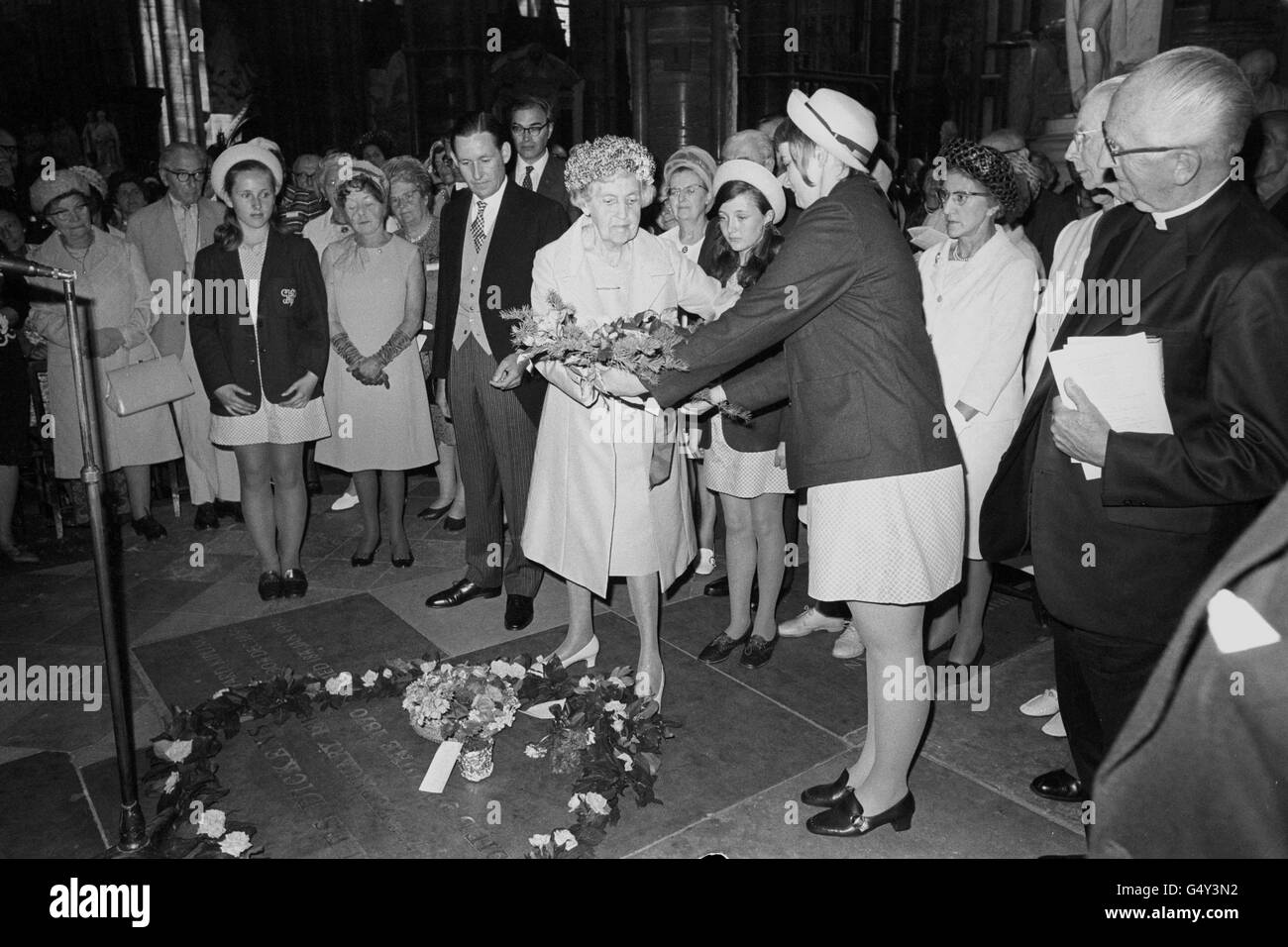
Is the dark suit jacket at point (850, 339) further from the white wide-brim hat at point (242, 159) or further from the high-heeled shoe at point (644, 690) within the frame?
the white wide-brim hat at point (242, 159)

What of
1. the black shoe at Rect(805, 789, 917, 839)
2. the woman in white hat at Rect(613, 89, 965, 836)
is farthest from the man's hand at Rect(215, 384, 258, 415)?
the black shoe at Rect(805, 789, 917, 839)

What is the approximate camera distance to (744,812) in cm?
323

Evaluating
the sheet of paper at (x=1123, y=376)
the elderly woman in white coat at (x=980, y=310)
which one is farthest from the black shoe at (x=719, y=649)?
the sheet of paper at (x=1123, y=376)

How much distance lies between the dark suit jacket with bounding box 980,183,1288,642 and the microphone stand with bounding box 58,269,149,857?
2.63m

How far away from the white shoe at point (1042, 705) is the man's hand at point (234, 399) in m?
3.95

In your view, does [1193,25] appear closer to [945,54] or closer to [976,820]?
[945,54]

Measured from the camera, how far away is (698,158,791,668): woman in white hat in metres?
4.02

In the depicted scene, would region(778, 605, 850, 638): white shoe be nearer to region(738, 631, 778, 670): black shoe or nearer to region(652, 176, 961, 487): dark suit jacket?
region(738, 631, 778, 670): black shoe

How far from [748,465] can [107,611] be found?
2.50m

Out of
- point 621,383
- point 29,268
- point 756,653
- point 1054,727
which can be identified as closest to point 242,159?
point 29,268

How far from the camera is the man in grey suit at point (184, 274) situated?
20.7ft

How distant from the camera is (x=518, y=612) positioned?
4.85 metres

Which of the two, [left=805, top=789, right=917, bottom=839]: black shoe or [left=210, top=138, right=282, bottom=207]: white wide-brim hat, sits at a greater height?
[left=210, top=138, right=282, bottom=207]: white wide-brim hat

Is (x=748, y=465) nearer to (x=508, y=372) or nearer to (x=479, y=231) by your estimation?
(x=508, y=372)
